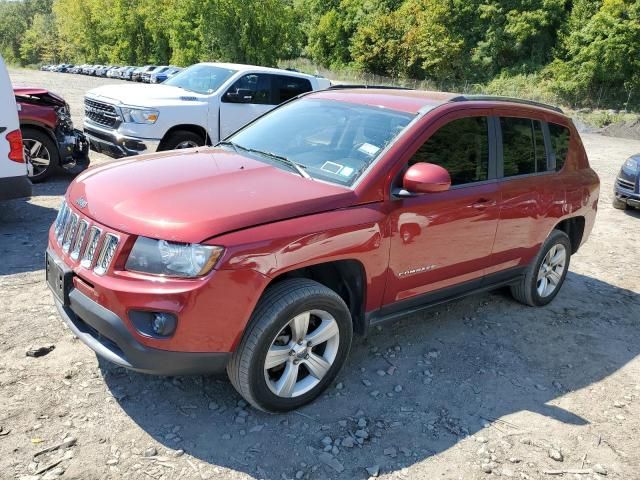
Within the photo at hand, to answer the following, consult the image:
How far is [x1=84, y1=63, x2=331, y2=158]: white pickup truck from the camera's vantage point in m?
8.04

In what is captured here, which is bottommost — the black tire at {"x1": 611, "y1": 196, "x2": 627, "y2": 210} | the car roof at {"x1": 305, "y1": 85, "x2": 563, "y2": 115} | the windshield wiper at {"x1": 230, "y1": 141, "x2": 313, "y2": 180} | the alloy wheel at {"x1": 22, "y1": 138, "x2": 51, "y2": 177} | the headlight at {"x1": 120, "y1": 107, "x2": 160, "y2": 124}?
the black tire at {"x1": 611, "y1": 196, "x2": 627, "y2": 210}

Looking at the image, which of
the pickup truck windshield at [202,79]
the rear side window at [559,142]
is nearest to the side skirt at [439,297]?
the rear side window at [559,142]

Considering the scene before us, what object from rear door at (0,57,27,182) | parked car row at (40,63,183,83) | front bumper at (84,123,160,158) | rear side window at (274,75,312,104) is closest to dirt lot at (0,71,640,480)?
rear door at (0,57,27,182)

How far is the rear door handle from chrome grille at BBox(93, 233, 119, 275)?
2441mm

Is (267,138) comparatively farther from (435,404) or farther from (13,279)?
(13,279)

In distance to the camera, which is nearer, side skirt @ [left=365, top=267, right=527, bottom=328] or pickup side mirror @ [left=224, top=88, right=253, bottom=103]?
side skirt @ [left=365, top=267, right=527, bottom=328]

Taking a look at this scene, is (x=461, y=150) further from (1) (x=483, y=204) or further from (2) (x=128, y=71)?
(2) (x=128, y=71)

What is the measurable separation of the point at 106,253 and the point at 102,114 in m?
6.39

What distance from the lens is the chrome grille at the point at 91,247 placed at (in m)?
2.88

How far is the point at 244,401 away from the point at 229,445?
39 centimetres

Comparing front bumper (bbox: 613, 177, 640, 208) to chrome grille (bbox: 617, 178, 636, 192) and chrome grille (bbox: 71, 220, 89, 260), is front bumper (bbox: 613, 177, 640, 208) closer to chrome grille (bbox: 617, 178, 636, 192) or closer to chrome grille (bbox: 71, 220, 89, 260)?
chrome grille (bbox: 617, 178, 636, 192)

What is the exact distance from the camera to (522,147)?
14.6 ft

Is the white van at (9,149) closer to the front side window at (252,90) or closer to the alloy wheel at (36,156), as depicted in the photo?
the alloy wheel at (36,156)

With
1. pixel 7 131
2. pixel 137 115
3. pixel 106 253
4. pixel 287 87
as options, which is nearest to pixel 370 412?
pixel 106 253
